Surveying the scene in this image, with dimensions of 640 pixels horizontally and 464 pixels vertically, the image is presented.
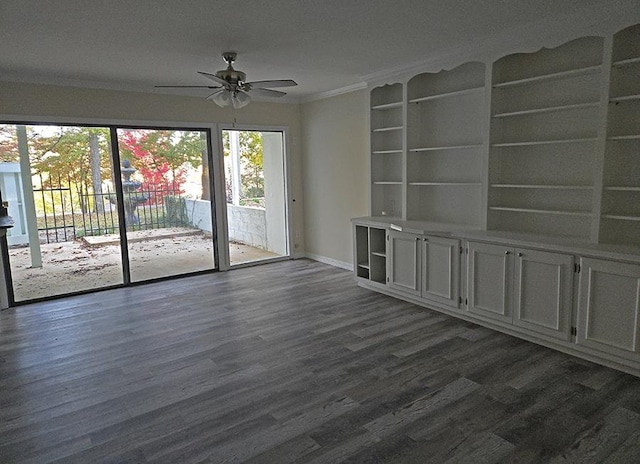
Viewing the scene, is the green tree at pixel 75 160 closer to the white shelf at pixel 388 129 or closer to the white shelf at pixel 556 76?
the white shelf at pixel 388 129

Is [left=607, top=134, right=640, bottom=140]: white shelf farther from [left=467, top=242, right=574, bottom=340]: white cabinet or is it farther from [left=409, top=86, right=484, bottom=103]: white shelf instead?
[left=409, top=86, right=484, bottom=103]: white shelf

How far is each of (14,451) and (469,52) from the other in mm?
4469

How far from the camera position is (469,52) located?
3943mm

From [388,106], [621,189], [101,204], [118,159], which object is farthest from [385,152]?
[101,204]

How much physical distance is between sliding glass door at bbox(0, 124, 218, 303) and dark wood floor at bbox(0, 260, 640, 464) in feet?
3.03

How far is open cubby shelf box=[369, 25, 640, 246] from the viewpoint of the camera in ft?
10.4

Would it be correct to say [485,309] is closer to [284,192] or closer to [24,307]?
[284,192]

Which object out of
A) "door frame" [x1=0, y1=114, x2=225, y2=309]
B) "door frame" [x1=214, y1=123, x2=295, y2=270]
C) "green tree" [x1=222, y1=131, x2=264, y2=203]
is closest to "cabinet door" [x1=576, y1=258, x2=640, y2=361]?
"door frame" [x1=214, y1=123, x2=295, y2=270]

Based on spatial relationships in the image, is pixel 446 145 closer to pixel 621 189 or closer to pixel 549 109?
pixel 549 109

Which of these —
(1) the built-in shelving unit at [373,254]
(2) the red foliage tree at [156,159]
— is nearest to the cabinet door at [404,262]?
(1) the built-in shelving unit at [373,254]

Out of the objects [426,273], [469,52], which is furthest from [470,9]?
[426,273]

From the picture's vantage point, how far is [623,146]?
126 inches

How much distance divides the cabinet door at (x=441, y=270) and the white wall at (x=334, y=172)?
1.61m

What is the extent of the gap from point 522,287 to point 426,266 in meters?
1.04
